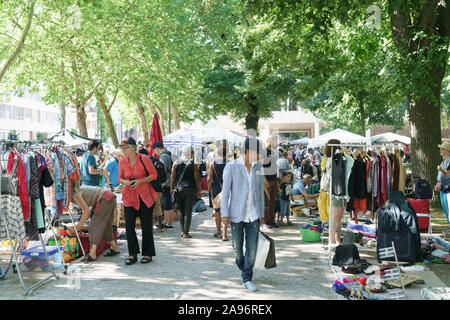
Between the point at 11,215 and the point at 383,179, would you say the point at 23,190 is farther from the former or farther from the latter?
the point at 383,179

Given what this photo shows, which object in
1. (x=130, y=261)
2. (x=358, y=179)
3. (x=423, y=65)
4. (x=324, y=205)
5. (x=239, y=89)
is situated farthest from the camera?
(x=239, y=89)

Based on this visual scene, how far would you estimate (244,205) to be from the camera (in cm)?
582

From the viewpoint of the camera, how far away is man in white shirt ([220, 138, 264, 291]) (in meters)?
5.83

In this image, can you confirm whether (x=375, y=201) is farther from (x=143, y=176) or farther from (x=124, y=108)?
(x=124, y=108)

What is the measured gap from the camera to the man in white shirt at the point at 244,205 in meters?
5.83

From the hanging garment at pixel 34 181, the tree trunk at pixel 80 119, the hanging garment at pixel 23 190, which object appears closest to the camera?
the hanging garment at pixel 23 190

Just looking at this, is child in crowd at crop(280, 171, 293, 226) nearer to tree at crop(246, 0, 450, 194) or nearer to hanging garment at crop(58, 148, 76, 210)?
tree at crop(246, 0, 450, 194)

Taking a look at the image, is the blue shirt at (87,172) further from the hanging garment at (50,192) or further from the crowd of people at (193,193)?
the hanging garment at (50,192)

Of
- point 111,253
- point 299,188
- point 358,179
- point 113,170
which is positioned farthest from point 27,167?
point 299,188

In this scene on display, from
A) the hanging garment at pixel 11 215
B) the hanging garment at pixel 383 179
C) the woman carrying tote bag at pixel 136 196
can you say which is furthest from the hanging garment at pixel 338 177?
the hanging garment at pixel 11 215

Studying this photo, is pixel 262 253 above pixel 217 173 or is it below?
below

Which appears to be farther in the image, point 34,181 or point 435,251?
point 435,251

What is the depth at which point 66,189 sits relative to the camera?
7344 millimetres

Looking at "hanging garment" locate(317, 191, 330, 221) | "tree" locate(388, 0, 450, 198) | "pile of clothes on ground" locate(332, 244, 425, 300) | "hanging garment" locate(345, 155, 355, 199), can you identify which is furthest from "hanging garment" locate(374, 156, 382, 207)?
"tree" locate(388, 0, 450, 198)
